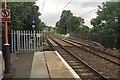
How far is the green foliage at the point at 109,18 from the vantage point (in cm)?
3647

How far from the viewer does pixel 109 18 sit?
38.9 metres

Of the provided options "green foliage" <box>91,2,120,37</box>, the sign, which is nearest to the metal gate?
the sign

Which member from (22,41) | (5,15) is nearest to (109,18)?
(22,41)

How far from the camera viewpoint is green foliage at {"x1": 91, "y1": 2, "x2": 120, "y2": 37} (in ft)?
120

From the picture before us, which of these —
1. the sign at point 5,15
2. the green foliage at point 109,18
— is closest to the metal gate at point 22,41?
the sign at point 5,15

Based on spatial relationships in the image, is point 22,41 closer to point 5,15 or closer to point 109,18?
point 5,15

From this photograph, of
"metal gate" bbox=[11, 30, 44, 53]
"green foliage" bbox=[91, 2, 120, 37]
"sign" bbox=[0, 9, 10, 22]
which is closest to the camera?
"sign" bbox=[0, 9, 10, 22]

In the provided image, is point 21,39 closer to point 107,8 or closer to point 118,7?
point 118,7

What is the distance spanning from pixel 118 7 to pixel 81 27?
196 feet

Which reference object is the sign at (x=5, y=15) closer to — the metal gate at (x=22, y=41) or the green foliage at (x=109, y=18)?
the metal gate at (x=22, y=41)

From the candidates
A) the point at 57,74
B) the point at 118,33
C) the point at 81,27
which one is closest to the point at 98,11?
the point at 118,33

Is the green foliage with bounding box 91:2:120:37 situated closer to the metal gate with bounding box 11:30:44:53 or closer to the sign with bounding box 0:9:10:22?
the metal gate with bounding box 11:30:44:53

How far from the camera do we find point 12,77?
1033 cm

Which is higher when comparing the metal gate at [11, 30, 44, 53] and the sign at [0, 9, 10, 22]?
the sign at [0, 9, 10, 22]
